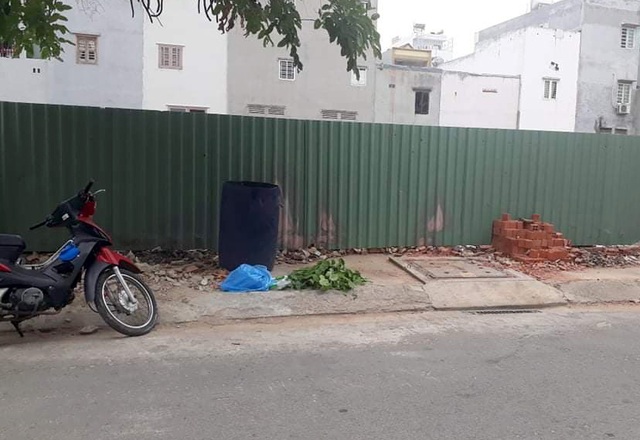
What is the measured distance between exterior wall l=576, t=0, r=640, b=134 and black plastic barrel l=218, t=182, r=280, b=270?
29.3 m

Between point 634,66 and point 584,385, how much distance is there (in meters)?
34.7

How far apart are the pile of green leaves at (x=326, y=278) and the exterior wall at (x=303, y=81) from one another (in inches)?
738

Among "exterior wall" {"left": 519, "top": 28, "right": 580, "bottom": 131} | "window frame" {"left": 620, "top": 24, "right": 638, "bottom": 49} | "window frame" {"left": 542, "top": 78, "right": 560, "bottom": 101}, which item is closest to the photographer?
"exterior wall" {"left": 519, "top": 28, "right": 580, "bottom": 131}

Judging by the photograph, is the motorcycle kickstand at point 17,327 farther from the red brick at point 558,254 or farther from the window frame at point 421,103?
the window frame at point 421,103

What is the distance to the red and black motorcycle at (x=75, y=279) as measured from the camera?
4.57 metres

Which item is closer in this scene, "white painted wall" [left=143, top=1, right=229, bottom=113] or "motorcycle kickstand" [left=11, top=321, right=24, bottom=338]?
"motorcycle kickstand" [left=11, top=321, right=24, bottom=338]

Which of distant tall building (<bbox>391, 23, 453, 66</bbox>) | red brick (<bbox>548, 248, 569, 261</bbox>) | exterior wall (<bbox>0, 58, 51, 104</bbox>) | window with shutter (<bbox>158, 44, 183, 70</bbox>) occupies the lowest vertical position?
red brick (<bbox>548, 248, 569, 261</bbox>)

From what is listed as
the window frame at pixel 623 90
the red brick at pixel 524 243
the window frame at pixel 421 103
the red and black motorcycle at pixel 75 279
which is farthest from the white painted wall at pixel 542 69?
the red and black motorcycle at pixel 75 279

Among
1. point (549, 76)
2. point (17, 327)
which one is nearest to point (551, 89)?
point (549, 76)

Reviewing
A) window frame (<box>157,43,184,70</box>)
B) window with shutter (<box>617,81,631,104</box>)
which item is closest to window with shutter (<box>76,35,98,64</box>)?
window frame (<box>157,43,184,70</box>)

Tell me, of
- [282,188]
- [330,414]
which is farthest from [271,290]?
[330,414]

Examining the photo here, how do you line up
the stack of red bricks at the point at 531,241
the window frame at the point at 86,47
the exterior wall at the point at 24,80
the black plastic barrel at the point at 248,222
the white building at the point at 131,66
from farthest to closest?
the window frame at the point at 86,47, the white building at the point at 131,66, the exterior wall at the point at 24,80, the stack of red bricks at the point at 531,241, the black plastic barrel at the point at 248,222

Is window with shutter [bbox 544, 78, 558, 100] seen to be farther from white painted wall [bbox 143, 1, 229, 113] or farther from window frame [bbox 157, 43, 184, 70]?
window frame [bbox 157, 43, 184, 70]

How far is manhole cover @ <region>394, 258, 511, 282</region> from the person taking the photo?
283 inches
